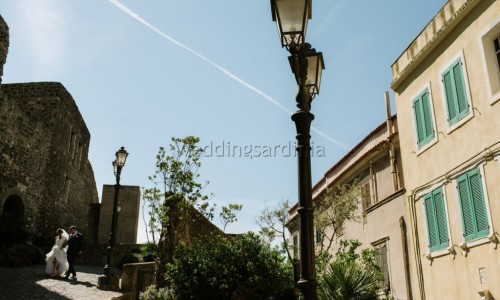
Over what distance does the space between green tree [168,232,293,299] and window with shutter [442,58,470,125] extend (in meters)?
5.53

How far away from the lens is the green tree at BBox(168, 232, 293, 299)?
11.3m

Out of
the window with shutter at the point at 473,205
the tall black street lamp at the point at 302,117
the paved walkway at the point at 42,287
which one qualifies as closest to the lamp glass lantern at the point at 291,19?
the tall black street lamp at the point at 302,117

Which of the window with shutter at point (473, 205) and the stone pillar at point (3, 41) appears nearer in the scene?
the window with shutter at point (473, 205)

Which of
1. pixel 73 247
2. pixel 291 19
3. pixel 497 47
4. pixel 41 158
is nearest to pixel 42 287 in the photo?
pixel 73 247

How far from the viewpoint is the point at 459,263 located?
9812mm

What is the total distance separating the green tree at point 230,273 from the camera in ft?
36.9

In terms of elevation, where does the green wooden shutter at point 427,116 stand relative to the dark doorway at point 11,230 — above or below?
above

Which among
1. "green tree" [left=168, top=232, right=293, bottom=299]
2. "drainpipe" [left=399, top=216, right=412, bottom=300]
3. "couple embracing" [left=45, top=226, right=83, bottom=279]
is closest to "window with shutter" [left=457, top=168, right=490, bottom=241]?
"drainpipe" [left=399, top=216, right=412, bottom=300]

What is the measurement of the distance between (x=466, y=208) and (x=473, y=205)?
0.28 m

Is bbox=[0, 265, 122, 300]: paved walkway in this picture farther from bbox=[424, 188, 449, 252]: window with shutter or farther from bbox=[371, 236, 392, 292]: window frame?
bbox=[424, 188, 449, 252]: window with shutter

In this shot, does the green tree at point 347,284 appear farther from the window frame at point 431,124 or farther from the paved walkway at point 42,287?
the paved walkway at point 42,287

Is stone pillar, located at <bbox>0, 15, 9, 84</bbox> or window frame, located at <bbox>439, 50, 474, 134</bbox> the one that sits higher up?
stone pillar, located at <bbox>0, 15, 9, 84</bbox>

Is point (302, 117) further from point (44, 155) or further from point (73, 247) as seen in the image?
point (44, 155)

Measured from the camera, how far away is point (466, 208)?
→ 378 inches
